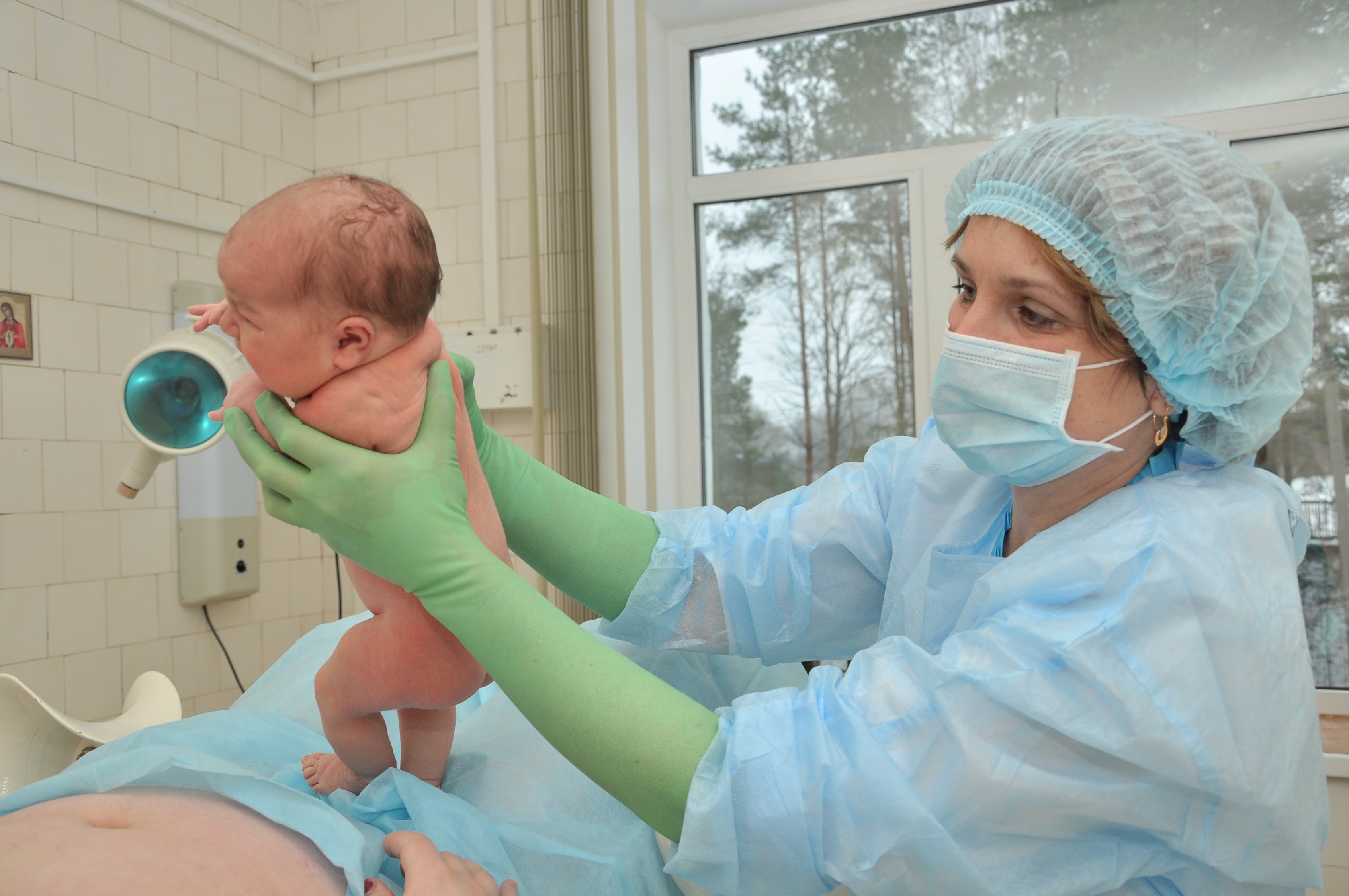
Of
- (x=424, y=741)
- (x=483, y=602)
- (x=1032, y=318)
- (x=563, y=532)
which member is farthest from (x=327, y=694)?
(x=1032, y=318)

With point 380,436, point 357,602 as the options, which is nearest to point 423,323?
point 380,436

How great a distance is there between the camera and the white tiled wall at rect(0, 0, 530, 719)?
7.73ft

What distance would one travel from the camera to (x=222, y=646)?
2.84 meters

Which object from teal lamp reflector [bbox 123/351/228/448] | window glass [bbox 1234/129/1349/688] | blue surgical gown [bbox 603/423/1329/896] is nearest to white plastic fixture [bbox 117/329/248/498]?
teal lamp reflector [bbox 123/351/228/448]

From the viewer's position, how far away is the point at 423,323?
1124 millimetres

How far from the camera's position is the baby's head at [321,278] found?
100cm

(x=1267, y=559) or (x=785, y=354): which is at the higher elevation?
(x=785, y=354)

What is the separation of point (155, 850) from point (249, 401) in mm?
508

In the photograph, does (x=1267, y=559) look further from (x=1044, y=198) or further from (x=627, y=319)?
(x=627, y=319)

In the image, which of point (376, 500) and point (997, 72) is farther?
point (997, 72)

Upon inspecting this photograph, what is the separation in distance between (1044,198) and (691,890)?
99 cm

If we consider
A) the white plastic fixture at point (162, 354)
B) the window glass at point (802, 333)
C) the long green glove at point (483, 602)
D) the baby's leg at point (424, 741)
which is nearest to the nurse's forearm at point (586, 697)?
the long green glove at point (483, 602)

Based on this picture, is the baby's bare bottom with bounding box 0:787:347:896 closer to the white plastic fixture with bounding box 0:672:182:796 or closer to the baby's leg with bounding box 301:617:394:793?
the baby's leg with bounding box 301:617:394:793

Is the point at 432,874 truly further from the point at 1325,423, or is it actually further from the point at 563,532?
the point at 1325,423
